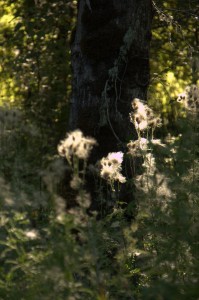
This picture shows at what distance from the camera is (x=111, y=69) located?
6191 millimetres

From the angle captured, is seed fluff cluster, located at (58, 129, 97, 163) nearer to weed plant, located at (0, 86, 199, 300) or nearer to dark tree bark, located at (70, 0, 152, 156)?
weed plant, located at (0, 86, 199, 300)

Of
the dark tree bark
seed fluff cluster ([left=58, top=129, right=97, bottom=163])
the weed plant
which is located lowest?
the weed plant

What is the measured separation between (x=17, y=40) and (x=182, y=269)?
943cm

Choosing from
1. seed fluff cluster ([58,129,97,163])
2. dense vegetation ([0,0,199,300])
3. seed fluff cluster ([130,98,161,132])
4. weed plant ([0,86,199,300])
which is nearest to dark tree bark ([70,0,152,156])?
dense vegetation ([0,0,199,300])

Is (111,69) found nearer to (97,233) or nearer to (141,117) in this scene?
(141,117)

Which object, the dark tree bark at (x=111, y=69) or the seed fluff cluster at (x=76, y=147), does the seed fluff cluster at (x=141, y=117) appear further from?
the dark tree bark at (x=111, y=69)

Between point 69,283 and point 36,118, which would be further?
point 36,118

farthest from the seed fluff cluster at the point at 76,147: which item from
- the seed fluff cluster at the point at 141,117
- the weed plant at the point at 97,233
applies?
the seed fluff cluster at the point at 141,117

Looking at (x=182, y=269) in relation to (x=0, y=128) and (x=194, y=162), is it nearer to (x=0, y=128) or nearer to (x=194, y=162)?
(x=194, y=162)

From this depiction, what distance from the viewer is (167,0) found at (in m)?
12.0

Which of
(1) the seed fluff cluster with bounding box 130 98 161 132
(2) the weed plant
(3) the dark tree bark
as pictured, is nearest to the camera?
(2) the weed plant

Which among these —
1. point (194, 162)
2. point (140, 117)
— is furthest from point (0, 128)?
point (194, 162)

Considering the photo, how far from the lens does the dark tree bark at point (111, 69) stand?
20.2 feet

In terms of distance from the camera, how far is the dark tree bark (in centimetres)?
617
